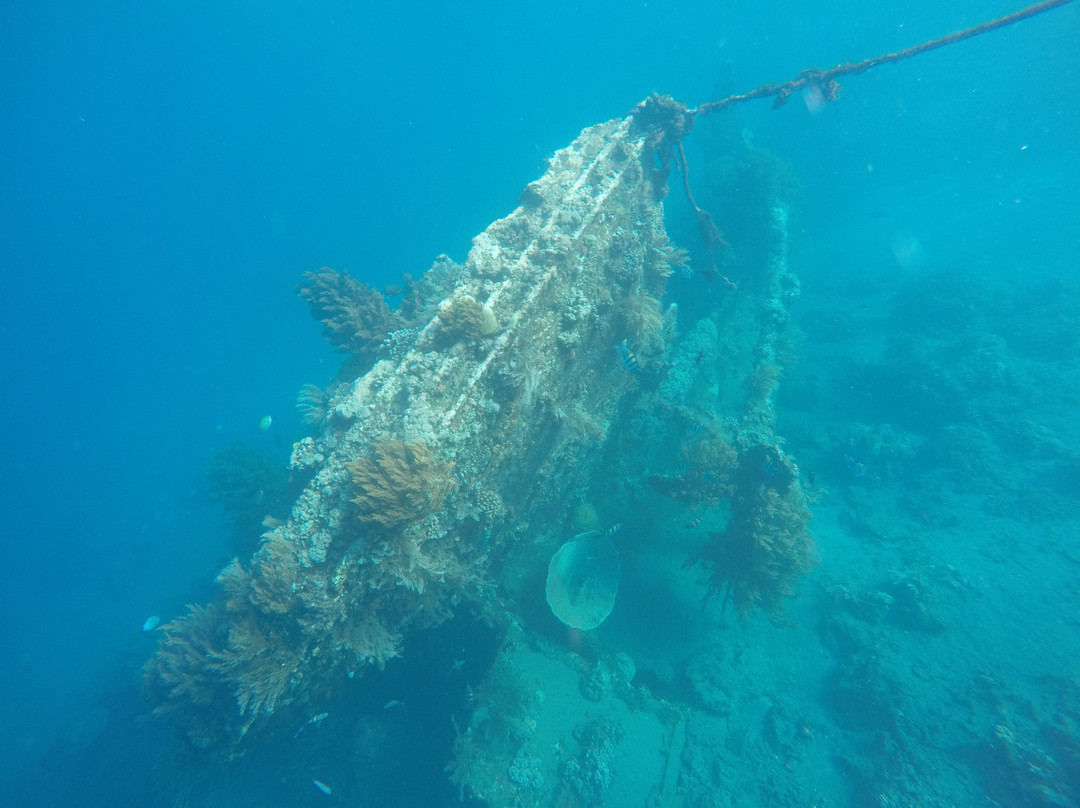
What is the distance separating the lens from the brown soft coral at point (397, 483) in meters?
4.62

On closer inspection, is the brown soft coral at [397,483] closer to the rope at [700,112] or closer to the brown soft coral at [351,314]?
the brown soft coral at [351,314]

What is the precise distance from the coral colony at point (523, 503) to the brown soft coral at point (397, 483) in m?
0.03

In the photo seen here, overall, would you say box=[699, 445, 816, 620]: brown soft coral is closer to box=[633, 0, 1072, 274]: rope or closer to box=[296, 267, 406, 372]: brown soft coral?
box=[633, 0, 1072, 274]: rope

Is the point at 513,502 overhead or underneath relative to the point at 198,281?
underneath

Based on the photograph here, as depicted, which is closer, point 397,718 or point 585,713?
point 397,718

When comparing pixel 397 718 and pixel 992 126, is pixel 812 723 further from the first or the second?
pixel 992 126

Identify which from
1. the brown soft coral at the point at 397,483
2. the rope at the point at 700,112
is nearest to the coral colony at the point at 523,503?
the brown soft coral at the point at 397,483

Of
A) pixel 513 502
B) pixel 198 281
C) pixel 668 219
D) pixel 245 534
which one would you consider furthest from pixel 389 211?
pixel 513 502

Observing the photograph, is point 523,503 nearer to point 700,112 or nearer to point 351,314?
point 351,314

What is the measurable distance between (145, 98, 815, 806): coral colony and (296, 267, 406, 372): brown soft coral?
0.05m

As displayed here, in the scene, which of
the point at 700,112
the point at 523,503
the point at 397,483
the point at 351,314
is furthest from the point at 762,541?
the point at 700,112

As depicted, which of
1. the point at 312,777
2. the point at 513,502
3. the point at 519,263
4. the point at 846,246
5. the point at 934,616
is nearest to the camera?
the point at 312,777

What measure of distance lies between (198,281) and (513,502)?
97.0 meters

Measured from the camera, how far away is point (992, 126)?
38.4m
